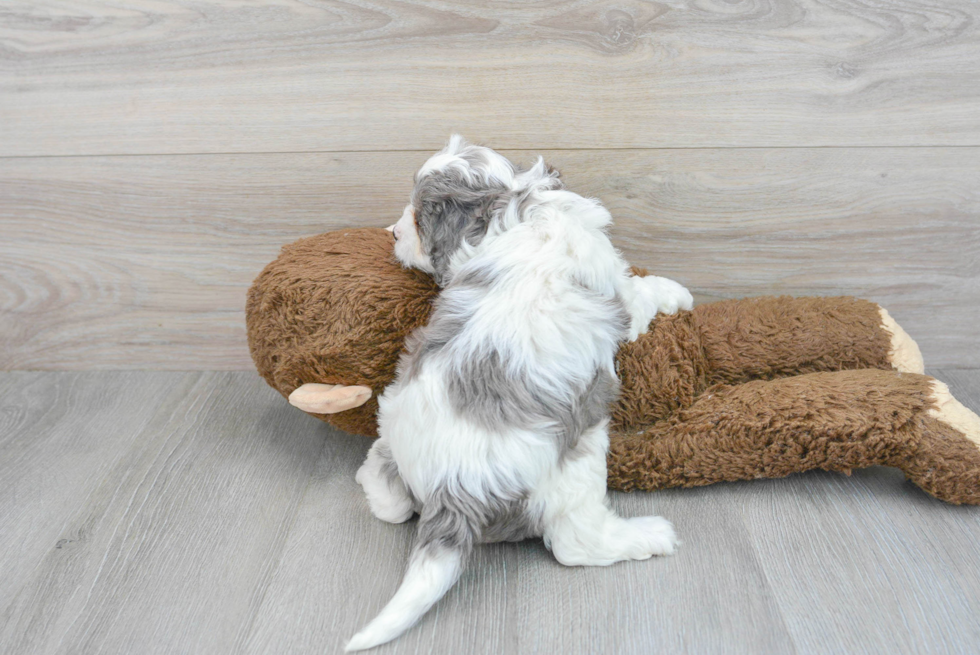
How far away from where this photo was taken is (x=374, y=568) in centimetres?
124

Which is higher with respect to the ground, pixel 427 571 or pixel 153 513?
pixel 427 571

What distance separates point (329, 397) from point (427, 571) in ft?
1.27

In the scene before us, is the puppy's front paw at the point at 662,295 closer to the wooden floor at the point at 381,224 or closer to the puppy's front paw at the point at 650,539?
the wooden floor at the point at 381,224

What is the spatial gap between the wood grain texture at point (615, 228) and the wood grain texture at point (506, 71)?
51 mm

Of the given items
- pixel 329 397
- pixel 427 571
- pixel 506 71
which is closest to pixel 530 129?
pixel 506 71

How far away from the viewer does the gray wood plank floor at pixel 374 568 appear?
110 centimetres

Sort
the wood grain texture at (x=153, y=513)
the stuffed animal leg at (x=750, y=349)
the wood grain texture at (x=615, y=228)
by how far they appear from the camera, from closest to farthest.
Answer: the wood grain texture at (x=153, y=513)
the stuffed animal leg at (x=750, y=349)
the wood grain texture at (x=615, y=228)

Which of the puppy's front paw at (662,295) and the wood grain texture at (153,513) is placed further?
the puppy's front paw at (662,295)

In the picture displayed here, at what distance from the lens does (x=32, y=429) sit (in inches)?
65.4

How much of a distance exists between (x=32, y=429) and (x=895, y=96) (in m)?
Result: 2.00

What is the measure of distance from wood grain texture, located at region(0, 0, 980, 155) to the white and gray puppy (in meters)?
0.35

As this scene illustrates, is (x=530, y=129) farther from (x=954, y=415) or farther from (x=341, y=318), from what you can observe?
(x=954, y=415)

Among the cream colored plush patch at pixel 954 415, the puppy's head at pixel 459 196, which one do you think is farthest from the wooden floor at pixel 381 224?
the puppy's head at pixel 459 196

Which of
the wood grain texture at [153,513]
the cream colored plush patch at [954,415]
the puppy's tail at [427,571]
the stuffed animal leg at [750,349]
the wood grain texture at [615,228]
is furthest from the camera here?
the wood grain texture at [615,228]
